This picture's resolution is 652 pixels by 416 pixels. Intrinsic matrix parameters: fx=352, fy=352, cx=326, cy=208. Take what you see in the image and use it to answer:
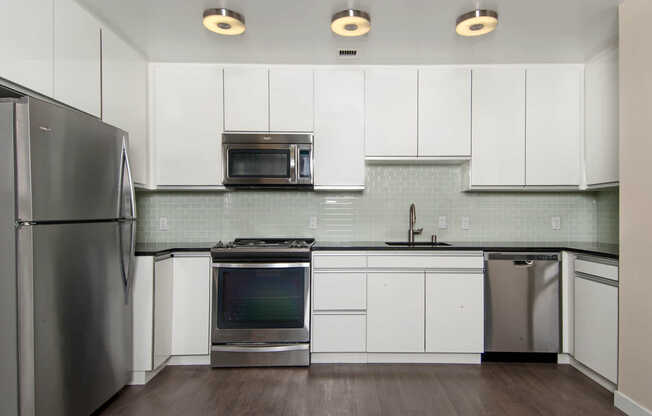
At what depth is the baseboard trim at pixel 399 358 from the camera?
2.82 m

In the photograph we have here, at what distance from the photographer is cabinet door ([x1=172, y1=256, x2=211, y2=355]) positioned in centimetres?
278

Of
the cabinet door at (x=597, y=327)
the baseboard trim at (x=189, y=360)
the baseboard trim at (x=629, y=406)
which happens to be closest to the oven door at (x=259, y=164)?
the baseboard trim at (x=189, y=360)

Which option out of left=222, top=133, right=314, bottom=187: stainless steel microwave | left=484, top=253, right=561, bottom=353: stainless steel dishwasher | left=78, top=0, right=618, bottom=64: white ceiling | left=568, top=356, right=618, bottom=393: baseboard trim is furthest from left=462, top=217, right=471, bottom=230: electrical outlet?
left=222, top=133, right=314, bottom=187: stainless steel microwave

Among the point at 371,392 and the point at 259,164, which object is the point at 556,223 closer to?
the point at 371,392

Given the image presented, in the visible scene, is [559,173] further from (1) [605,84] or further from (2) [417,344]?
(2) [417,344]

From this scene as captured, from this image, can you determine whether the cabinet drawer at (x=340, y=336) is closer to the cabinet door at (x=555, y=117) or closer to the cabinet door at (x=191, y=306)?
the cabinet door at (x=191, y=306)

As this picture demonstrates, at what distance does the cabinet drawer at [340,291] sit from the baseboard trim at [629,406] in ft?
5.45

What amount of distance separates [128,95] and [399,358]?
2.95 metres

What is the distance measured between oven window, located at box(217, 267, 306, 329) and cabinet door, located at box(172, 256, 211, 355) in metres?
0.15

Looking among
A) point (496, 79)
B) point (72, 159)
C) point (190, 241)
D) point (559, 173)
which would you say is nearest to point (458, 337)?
point (559, 173)

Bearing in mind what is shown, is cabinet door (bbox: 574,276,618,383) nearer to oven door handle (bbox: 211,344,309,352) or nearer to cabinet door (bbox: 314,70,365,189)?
cabinet door (bbox: 314,70,365,189)

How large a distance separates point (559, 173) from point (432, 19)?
1.78 metres

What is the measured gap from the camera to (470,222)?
3.38 metres

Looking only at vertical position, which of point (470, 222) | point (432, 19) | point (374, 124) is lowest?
point (470, 222)
